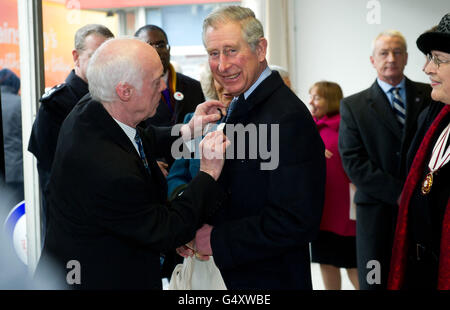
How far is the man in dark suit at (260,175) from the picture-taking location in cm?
167

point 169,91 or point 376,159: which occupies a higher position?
point 169,91

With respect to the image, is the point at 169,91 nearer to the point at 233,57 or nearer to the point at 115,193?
the point at 233,57

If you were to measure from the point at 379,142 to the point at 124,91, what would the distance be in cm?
202

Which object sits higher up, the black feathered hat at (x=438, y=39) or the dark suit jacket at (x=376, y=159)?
the black feathered hat at (x=438, y=39)

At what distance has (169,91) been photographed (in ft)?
Result: 10.8

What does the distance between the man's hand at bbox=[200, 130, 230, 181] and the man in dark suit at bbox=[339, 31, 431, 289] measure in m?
1.71

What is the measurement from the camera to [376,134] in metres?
3.30

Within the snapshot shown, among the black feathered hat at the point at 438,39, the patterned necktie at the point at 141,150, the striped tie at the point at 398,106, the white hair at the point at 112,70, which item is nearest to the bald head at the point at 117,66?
the white hair at the point at 112,70

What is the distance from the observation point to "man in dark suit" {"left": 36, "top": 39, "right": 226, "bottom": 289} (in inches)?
63.6

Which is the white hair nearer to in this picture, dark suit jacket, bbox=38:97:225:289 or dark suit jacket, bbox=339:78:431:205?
dark suit jacket, bbox=38:97:225:289

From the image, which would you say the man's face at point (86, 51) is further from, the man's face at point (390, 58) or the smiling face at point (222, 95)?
the man's face at point (390, 58)

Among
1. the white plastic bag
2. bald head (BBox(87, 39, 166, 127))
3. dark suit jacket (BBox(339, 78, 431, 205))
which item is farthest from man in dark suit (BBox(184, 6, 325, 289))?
dark suit jacket (BBox(339, 78, 431, 205))

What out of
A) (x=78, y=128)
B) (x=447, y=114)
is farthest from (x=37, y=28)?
(x=447, y=114)

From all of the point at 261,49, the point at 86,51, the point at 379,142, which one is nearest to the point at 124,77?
the point at 261,49
